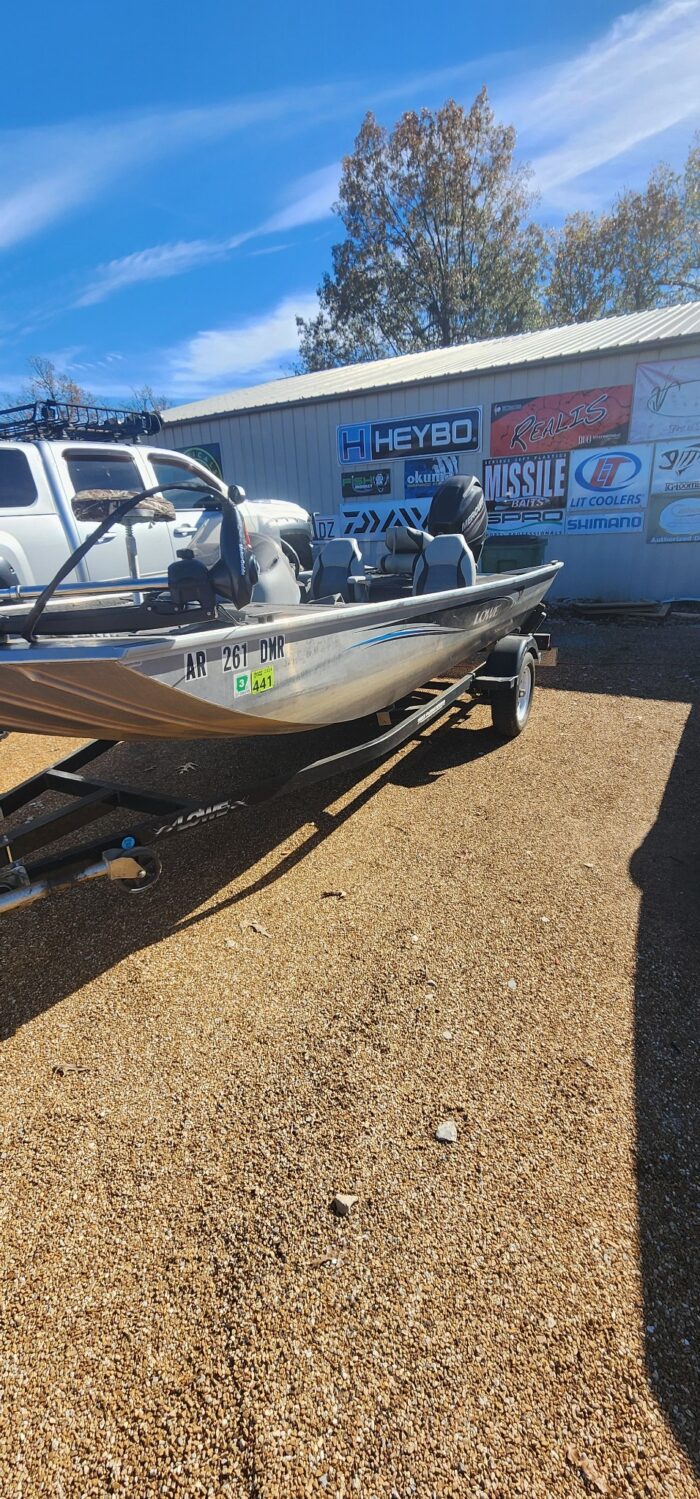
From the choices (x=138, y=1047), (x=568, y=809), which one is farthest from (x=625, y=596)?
(x=138, y=1047)

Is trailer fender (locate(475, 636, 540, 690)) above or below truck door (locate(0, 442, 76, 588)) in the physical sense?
below

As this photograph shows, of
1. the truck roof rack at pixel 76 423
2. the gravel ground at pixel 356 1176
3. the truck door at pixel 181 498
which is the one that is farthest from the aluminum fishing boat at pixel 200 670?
the truck roof rack at pixel 76 423

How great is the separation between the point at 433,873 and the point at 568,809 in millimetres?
1035

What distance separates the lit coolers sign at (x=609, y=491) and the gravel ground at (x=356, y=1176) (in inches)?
289

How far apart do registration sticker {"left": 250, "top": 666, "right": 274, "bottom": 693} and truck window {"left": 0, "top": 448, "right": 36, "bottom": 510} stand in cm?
445

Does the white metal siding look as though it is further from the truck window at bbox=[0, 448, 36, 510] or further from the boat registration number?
the boat registration number

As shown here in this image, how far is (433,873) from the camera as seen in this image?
3.04 meters

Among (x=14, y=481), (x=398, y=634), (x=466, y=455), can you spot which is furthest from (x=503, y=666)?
(x=466, y=455)

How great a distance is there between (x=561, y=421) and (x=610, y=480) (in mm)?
1101

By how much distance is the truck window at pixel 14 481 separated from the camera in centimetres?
561

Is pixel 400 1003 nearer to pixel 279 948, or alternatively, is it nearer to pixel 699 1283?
pixel 279 948

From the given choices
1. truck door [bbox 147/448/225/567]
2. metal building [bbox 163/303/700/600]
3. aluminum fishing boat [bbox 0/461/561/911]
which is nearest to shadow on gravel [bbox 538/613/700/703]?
metal building [bbox 163/303/700/600]

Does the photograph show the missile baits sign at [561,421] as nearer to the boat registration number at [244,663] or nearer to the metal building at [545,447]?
the metal building at [545,447]

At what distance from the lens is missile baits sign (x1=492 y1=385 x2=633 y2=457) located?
8.98m
